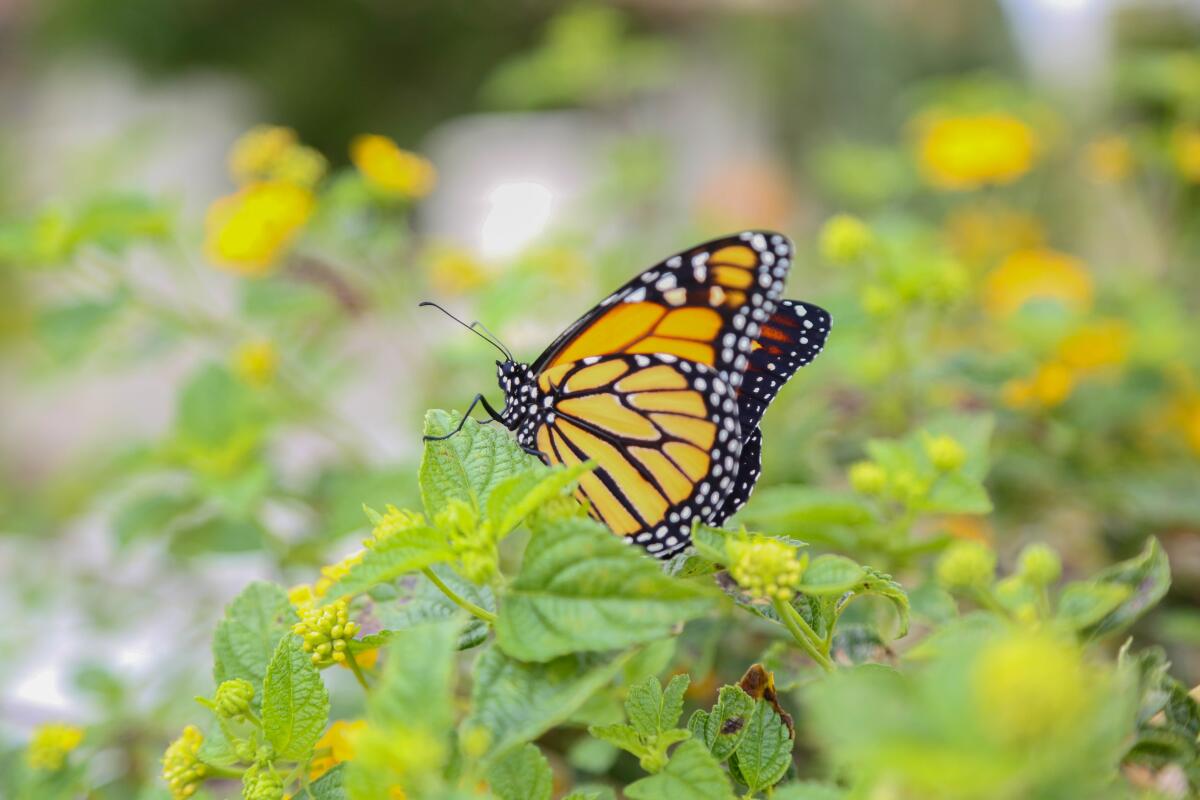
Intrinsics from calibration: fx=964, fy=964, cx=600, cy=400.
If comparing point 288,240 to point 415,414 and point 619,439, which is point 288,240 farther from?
point 619,439

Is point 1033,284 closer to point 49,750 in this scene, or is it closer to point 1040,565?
point 1040,565

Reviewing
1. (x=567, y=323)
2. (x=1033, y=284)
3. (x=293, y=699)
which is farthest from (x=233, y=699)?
(x=1033, y=284)

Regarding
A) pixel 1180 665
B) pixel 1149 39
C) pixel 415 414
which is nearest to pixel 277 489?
pixel 415 414

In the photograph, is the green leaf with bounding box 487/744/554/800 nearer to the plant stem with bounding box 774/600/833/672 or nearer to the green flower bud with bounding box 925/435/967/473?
the plant stem with bounding box 774/600/833/672

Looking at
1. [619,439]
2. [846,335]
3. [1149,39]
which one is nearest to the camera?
[619,439]

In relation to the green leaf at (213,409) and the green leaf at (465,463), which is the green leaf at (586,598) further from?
the green leaf at (213,409)

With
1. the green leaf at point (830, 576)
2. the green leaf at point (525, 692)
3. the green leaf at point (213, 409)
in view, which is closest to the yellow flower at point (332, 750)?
the green leaf at point (525, 692)
